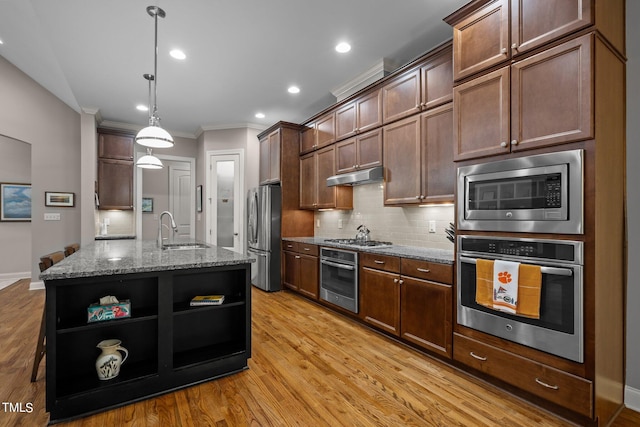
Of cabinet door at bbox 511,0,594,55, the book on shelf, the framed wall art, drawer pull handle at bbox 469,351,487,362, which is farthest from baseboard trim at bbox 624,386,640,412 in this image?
the framed wall art

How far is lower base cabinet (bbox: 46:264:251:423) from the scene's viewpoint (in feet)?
6.14

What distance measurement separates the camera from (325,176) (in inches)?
177

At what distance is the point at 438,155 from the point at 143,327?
280cm

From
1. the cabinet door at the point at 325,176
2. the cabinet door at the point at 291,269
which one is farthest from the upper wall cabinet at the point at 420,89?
the cabinet door at the point at 291,269

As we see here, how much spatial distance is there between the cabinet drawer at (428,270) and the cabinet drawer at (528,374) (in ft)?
1.44

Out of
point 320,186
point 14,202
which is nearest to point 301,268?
point 320,186

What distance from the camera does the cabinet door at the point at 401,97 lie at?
308 cm

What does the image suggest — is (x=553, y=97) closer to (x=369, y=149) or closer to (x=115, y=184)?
(x=369, y=149)

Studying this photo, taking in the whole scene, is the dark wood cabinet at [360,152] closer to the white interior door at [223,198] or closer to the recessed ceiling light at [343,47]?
the recessed ceiling light at [343,47]

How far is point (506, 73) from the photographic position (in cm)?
208

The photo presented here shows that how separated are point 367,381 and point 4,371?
9.08ft

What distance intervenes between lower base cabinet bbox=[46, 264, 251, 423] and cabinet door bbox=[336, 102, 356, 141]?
7.67ft

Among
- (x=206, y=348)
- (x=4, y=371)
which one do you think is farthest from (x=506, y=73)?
(x=4, y=371)

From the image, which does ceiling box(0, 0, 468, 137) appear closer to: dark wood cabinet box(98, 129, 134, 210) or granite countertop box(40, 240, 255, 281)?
dark wood cabinet box(98, 129, 134, 210)
